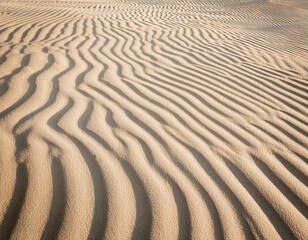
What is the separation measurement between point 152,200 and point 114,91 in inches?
60.5

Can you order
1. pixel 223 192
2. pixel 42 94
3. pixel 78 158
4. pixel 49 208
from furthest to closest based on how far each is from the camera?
pixel 42 94, pixel 78 158, pixel 223 192, pixel 49 208

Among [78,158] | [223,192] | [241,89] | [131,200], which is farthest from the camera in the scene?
[241,89]

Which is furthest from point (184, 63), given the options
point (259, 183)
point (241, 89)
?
point (259, 183)

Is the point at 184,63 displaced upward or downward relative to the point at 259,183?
upward

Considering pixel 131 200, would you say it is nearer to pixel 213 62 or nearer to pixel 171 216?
pixel 171 216

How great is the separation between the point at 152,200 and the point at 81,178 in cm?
49

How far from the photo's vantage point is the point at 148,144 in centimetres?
203

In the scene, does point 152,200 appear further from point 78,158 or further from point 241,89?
point 241,89

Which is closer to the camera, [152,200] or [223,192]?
[152,200]

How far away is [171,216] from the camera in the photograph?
1493 millimetres

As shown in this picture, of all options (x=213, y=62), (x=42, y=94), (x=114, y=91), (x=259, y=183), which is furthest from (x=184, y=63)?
(x=259, y=183)

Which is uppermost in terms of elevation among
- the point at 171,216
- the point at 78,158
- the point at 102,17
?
the point at 102,17

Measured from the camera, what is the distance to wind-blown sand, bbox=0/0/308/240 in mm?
1463

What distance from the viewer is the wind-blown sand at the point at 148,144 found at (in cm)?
146
